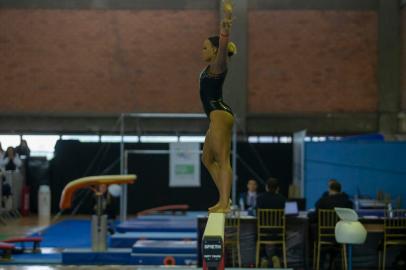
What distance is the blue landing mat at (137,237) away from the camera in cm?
1084

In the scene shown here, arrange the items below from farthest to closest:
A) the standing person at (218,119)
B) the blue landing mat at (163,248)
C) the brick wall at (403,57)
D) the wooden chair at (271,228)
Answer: the brick wall at (403,57) → the blue landing mat at (163,248) → the wooden chair at (271,228) → the standing person at (218,119)

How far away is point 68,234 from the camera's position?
1313 centimetres

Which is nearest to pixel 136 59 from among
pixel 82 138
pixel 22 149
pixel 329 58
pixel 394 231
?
pixel 82 138

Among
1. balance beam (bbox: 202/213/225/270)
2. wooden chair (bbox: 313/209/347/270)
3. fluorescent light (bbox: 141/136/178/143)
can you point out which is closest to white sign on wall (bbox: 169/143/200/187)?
fluorescent light (bbox: 141/136/178/143)

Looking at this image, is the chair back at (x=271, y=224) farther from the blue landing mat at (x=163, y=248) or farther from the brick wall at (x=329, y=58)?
the brick wall at (x=329, y=58)

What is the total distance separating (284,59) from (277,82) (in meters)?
0.60

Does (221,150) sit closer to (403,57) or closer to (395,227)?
(395,227)

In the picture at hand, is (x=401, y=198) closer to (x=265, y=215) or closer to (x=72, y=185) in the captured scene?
(x=265, y=215)

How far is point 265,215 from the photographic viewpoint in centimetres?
904

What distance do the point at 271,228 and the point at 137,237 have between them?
2945 mm

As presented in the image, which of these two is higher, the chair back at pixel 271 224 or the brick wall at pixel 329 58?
the brick wall at pixel 329 58

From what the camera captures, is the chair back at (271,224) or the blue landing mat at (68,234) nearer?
the chair back at (271,224)

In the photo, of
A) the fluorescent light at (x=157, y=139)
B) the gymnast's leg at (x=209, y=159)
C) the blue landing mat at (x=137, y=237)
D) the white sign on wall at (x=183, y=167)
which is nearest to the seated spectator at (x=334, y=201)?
the blue landing mat at (x=137, y=237)

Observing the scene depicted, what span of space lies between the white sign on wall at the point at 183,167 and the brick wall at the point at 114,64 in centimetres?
287
